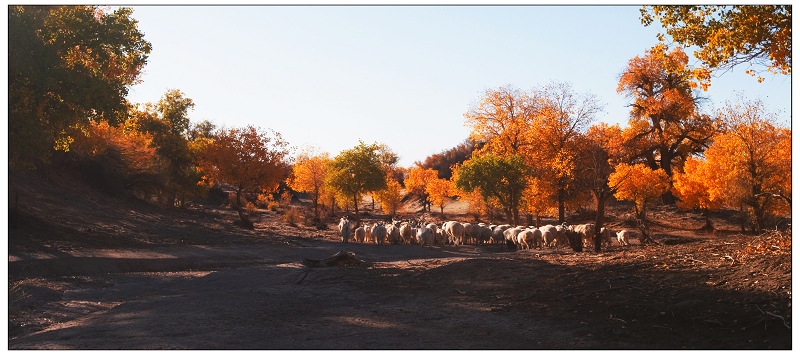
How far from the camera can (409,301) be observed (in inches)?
631

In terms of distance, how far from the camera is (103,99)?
21.9 metres

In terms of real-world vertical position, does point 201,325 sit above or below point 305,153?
below

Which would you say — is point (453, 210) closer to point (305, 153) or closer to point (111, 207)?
point (305, 153)

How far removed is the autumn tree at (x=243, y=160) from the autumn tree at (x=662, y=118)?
80.8 feet

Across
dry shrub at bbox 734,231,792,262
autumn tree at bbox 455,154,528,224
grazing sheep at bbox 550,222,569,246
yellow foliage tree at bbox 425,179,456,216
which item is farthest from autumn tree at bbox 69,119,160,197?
dry shrub at bbox 734,231,792,262

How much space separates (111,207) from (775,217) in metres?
30.5

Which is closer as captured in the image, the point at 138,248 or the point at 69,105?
the point at 69,105

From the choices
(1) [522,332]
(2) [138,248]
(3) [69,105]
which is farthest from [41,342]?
(2) [138,248]

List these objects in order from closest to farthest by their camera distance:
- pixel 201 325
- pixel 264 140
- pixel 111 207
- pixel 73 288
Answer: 1. pixel 201 325
2. pixel 73 288
3. pixel 111 207
4. pixel 264 140

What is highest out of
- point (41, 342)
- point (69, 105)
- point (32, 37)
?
point (32, 37)

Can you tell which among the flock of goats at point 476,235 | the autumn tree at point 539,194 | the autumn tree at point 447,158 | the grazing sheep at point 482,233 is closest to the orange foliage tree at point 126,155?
the flock of goats at point 476,235

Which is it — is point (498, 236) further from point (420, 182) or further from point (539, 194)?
point (420, 182)

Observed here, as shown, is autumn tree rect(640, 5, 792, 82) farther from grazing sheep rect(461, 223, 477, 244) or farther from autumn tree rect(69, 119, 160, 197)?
autumn tree rect(69, 119, 160, 197)

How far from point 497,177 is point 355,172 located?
11.5m
